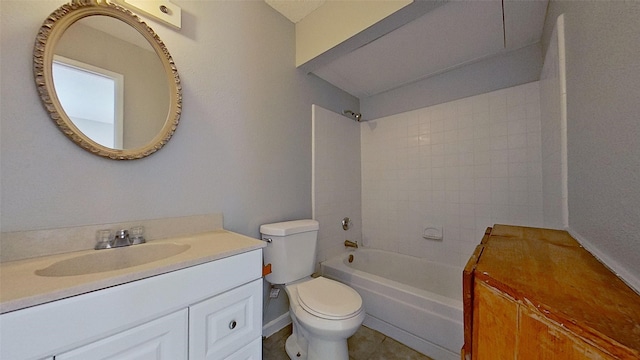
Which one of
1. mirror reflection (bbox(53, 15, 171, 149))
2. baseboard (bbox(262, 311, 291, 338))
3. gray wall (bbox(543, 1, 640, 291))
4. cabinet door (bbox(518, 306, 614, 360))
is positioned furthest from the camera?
baseboard (bbox(262, 311, 291, 338))

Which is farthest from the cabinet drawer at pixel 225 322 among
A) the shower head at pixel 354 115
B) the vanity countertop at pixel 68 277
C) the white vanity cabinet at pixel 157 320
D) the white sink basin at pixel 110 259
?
the shower head at pixel 354 115

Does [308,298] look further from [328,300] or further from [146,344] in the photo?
[146,344]

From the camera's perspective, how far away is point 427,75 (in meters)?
2.03

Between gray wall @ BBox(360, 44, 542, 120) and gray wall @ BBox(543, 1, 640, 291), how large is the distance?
39.6 inches

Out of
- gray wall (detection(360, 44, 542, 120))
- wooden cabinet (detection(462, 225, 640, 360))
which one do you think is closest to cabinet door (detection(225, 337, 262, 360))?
wooden cabinet (detection(462, 225, 640, 360))

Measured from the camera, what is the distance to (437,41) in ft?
5.09

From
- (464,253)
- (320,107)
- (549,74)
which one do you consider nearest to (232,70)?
(320,107)

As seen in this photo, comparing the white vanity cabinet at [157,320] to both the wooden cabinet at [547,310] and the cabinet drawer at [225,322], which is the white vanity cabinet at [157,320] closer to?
the cabinet drawer at [225,322]

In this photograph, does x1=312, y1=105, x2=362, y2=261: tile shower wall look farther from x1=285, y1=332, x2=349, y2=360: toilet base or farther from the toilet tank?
x1=285, y1=332, x2=349, y2=360: toilet base

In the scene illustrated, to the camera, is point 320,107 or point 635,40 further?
point 320,107

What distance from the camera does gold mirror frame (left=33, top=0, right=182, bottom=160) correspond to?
81 centimetres

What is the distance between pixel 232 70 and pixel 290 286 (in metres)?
1.45

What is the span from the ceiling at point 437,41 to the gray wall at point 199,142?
0.95ft

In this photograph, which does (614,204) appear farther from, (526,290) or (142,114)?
(142,114)
